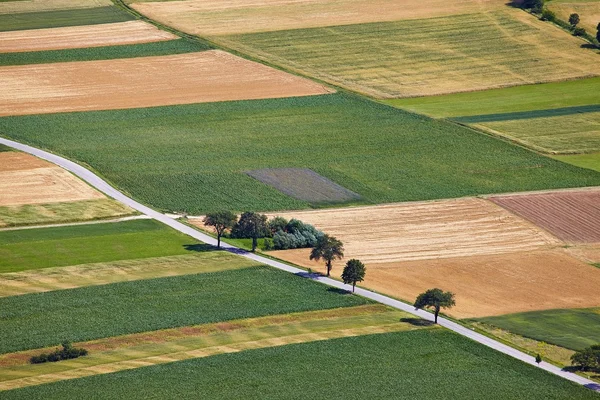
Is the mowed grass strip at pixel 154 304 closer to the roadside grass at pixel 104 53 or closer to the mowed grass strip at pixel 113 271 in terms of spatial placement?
the mowed grass strip at pixel 113 271

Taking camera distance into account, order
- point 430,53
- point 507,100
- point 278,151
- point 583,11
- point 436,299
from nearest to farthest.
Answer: point 436,299 < point 278,151 < point 507,100 < point 430,53 < point 583,11

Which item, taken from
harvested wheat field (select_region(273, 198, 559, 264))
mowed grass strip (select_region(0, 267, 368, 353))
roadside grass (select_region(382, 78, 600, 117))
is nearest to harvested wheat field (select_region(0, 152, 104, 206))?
harvested wheat field (select_region(273, 198, 559, 264))

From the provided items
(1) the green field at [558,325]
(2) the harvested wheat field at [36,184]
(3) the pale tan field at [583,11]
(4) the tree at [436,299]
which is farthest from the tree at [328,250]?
(3) the pale tan field at [583,11]

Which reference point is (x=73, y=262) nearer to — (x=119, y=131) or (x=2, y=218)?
(x=2, y=218)

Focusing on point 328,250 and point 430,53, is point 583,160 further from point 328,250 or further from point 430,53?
point 328,250

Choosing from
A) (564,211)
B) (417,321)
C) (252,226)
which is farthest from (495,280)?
(252,226)

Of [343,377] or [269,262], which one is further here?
[269,262]

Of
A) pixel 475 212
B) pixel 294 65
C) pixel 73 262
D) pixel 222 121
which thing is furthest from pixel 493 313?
pixel 294 65
